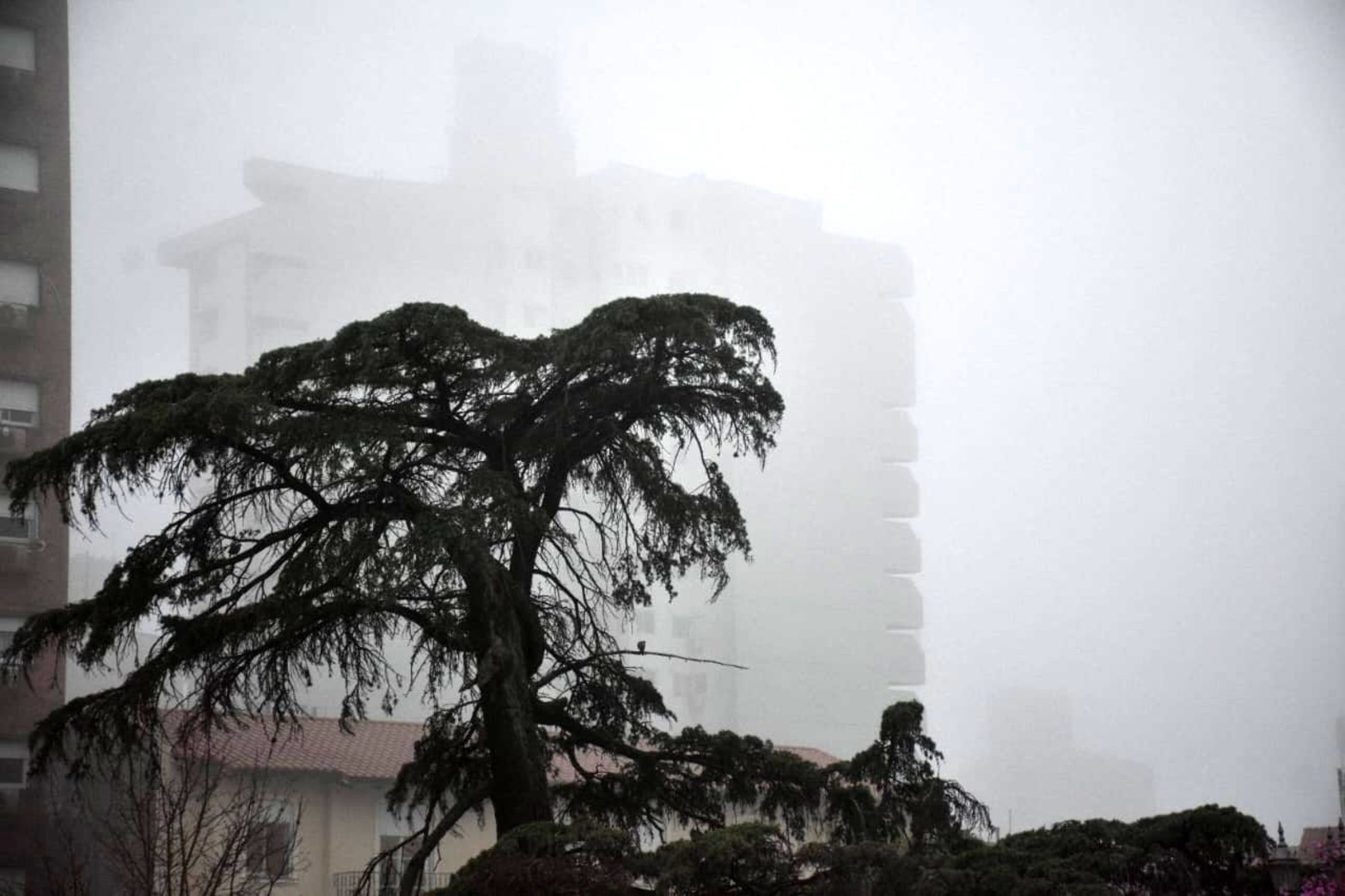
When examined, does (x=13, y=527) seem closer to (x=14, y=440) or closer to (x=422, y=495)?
(x=14, y=440)

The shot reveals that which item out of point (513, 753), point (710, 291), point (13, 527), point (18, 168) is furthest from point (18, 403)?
point (710, 291)

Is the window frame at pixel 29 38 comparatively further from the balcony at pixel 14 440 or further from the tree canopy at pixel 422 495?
the tree canopy at pixel 422 495

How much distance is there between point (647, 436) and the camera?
56.4 ft

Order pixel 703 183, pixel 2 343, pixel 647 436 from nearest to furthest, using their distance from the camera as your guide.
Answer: pixel 647 436 < pixel 2 343 < pixel 703 183

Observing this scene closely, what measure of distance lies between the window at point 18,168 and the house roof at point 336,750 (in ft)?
40.0

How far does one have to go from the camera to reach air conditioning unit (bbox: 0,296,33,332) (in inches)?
1346

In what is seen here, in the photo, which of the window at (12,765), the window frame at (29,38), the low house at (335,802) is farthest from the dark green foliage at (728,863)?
the window frame at (29,38)

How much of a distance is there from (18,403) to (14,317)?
1.79 metres

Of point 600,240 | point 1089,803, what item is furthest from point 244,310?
point 1089,803

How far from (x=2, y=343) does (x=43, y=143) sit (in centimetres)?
445

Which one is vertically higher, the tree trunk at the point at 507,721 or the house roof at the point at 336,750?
the tree trunk at the point at 507,721

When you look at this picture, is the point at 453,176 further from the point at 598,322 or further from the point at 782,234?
the point at 598,322

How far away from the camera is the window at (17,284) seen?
34.4 metres

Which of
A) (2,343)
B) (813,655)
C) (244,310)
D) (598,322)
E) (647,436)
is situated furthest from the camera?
(813,655)
